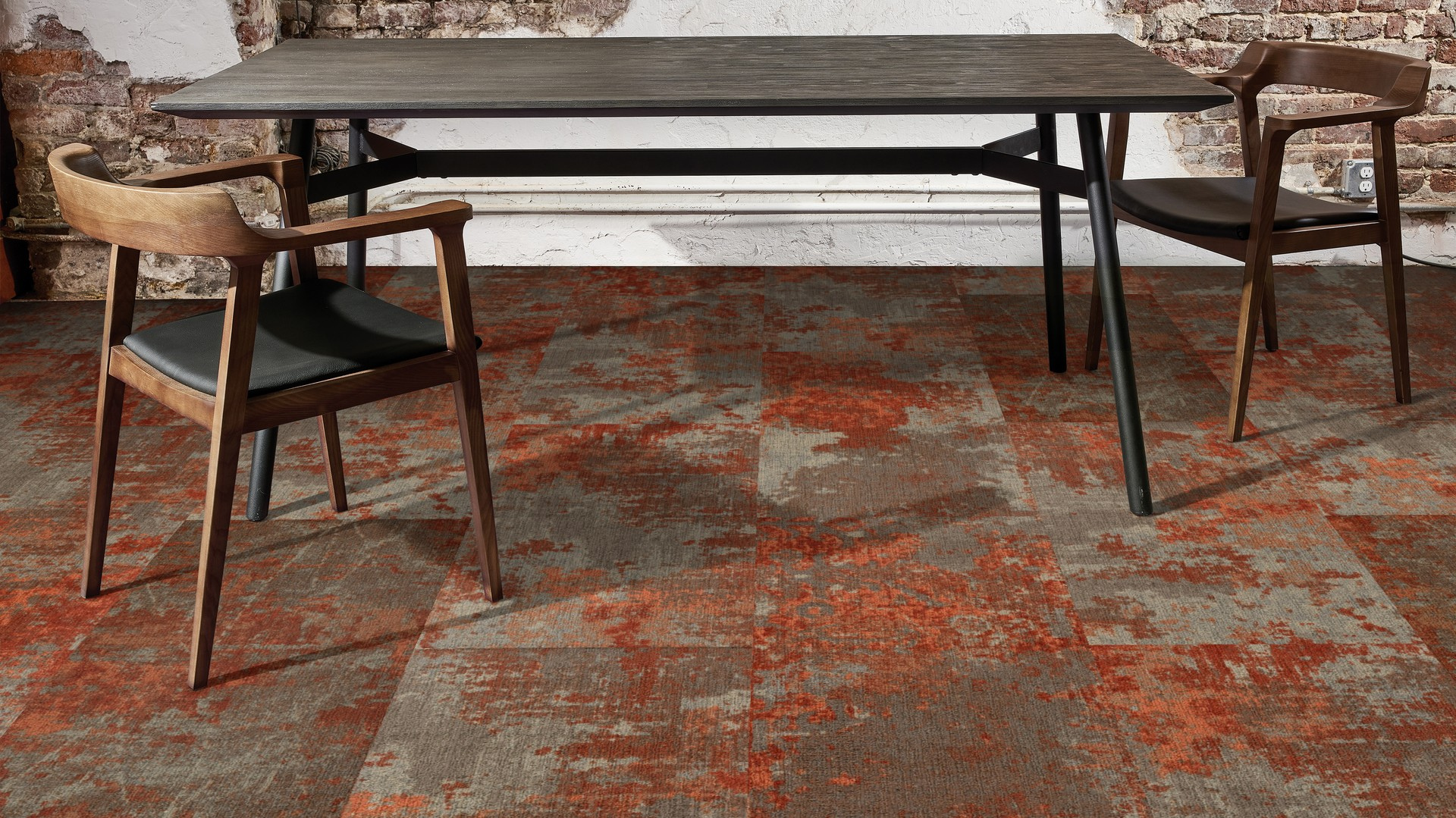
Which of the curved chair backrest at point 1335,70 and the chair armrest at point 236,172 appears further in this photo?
the curved chair backrest at point 1335,70

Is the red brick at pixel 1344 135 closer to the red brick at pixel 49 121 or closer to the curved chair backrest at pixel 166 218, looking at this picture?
the curved chair backrest at pixel 166 218

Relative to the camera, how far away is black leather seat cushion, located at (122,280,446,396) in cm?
196

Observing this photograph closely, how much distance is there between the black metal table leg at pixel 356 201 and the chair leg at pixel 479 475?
98 cm

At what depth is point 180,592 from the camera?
7.57 feet

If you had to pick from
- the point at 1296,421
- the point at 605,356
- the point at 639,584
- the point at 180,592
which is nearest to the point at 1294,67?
the point at 1296,421

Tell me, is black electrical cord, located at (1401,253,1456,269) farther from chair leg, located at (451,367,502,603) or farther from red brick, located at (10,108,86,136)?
red brick, located at (10,108,86,136)

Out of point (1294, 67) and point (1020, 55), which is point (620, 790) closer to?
point (1020, 55)

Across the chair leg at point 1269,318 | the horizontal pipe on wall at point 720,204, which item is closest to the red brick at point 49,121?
the horizontal pipe on wall at point 720,204

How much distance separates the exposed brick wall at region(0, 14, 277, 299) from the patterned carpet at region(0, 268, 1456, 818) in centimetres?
52

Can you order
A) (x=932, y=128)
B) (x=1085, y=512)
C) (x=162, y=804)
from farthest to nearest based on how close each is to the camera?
(x=932, y=128)
(x=1085, y=512)
(x=162, y=804)

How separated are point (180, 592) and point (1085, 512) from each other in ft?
5.77

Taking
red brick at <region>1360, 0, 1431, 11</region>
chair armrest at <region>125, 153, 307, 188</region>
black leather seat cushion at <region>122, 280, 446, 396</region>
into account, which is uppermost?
chair armrest at <region>125, 153, 307, 188</region>

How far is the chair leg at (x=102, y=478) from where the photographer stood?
2166mm

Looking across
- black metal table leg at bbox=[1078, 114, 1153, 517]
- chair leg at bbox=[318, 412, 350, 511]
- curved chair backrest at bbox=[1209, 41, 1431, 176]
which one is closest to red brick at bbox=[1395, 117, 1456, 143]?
curved chair backrest at bbox=[1209, 41, 1431, 176]
